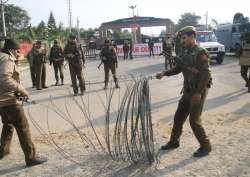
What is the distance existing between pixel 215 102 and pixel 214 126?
2.84 metres

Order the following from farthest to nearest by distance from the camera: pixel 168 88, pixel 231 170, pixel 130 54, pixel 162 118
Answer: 1. pixel 130 54
2. pixel 168 88
3. pixel 162 118
4. pixel 231 170

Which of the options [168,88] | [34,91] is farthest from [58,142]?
[34,91]

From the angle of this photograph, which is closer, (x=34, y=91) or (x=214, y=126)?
(x=214, y=126)

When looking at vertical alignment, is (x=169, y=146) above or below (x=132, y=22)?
below

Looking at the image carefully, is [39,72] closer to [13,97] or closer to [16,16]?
[13,97]

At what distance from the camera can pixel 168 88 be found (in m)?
14.3

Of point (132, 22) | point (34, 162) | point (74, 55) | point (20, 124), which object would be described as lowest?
point (34, 162)

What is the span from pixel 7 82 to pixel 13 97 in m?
0.32

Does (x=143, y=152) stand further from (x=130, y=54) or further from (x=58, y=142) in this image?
(x=130, y=54)

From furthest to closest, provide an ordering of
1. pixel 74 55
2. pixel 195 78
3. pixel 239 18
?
pixel 239 18 → pixel 74 55 → pixel 195 78

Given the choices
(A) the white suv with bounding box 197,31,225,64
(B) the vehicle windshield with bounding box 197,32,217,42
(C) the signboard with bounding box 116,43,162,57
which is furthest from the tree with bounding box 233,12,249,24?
(A) the white suv with bounding box 197,31,225,64

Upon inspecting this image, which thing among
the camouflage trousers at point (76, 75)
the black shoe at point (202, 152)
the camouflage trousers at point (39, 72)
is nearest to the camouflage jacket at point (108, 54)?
the camouflage trousers at point (76, 75)

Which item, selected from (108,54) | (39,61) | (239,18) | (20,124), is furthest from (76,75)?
(239,18)

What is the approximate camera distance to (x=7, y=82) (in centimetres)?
591
